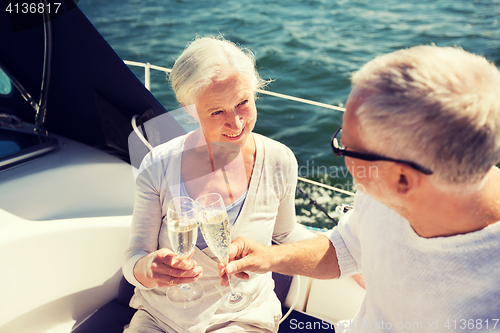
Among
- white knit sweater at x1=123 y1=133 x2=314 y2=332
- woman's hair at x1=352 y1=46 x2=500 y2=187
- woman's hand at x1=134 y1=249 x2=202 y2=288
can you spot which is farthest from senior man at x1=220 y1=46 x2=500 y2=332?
white knit sweater at x1=123 y1=133 x2=314 y2=332

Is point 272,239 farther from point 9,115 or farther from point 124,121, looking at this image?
point 9,115

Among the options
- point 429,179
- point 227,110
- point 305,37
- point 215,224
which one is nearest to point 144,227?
point 215,224

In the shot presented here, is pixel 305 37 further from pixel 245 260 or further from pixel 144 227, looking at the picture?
pixel 245 260

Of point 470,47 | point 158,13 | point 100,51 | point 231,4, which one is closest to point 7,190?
point 100,51

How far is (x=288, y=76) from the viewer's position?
5.89m

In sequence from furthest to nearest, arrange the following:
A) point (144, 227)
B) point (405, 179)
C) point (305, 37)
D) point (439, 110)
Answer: point (305, 37), point (144, 227), point (405, 179), point (439, 110)

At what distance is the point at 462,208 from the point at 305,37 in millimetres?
6652

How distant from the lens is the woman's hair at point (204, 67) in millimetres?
1369

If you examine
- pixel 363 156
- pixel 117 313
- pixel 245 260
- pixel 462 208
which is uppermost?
pixel 363 156

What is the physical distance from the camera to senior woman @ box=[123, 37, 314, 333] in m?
1.39

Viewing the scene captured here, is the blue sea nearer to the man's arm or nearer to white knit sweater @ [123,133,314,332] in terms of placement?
white knit sweater @ [123,133,314,332]

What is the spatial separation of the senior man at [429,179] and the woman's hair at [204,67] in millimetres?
566

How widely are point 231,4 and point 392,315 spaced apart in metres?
8.97

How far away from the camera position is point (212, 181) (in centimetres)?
150
